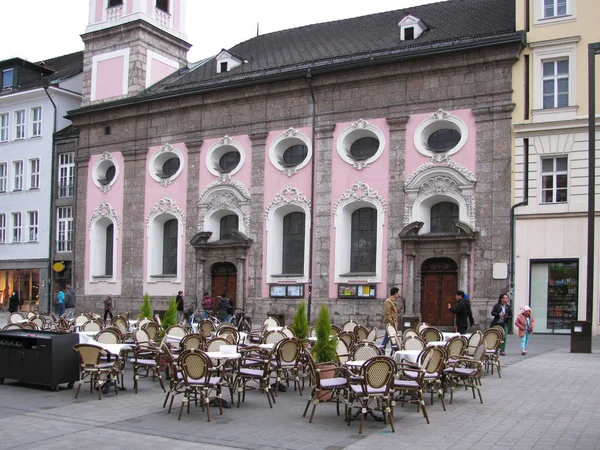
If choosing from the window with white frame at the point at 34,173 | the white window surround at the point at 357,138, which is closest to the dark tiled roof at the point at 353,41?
the white window surround at the point at 357,138

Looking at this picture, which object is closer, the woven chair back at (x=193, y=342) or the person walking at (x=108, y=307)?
the woven chair back at (x=193, y=342)

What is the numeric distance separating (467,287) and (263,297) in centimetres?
831

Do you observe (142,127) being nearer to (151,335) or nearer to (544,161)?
(544,161)

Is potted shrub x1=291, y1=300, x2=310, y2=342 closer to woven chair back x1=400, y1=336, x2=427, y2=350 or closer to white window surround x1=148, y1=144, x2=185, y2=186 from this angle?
woven chair back x1=400, y1=336, x2=427, y2=350

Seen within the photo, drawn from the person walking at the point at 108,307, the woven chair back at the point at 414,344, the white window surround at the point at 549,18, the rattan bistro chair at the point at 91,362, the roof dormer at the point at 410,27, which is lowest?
the person walking at the point at 108,307

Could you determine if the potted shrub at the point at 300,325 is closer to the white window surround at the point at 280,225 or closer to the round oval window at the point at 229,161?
the white window surround at the point at 280,225

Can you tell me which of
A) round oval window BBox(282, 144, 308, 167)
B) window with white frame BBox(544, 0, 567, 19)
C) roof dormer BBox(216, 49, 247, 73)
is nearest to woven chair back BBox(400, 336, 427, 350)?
window with white frame BBox(544, 0, 567, 19)

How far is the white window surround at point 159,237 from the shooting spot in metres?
32.7

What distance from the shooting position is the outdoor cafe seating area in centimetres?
1037

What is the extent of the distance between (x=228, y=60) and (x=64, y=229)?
473 inches

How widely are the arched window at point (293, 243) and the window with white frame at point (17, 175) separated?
1667cm

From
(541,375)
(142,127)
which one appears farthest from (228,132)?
(541,375)

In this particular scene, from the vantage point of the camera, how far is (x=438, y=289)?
27094 millimetres

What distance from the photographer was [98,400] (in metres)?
12.0
